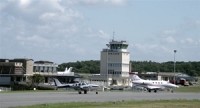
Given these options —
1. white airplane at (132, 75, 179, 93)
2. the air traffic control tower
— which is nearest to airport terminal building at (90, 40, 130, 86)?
the air traffic control tower

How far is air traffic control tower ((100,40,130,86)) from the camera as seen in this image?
152 m

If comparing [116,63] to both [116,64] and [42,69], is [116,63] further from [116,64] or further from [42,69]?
[42,69]

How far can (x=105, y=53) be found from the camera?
153750 millimetres

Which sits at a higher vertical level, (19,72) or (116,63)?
(116,63)

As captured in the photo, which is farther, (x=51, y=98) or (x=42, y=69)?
(x=42, y=69)

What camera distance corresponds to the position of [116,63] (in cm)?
15312

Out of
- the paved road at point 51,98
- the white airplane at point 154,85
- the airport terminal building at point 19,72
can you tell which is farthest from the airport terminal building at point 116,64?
the paved road at point 51,98

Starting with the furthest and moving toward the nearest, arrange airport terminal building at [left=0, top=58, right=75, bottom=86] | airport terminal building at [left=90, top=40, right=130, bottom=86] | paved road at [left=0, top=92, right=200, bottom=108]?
airport terminal building at [left=0, top=58, right=75, bottom=86] → airport terminal building at [left=90, top=40, right=130, bottom=86] → paved road at [left=0, top=92, right=200, bottom=108]

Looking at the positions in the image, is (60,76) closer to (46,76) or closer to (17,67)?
(46,76)

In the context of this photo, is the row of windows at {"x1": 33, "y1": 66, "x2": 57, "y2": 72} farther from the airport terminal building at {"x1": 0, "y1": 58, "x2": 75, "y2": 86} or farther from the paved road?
the paved road

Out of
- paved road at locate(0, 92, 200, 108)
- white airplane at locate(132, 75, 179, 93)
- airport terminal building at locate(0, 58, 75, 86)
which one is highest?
airport terminal building at locate(0, 58, 75, 86)

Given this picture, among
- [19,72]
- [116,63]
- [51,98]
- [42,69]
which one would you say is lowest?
[51,98]

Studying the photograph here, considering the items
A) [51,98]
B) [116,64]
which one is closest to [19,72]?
[116,64]

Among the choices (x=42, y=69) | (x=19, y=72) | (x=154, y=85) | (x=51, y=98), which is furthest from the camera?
(x=42, y=69)
